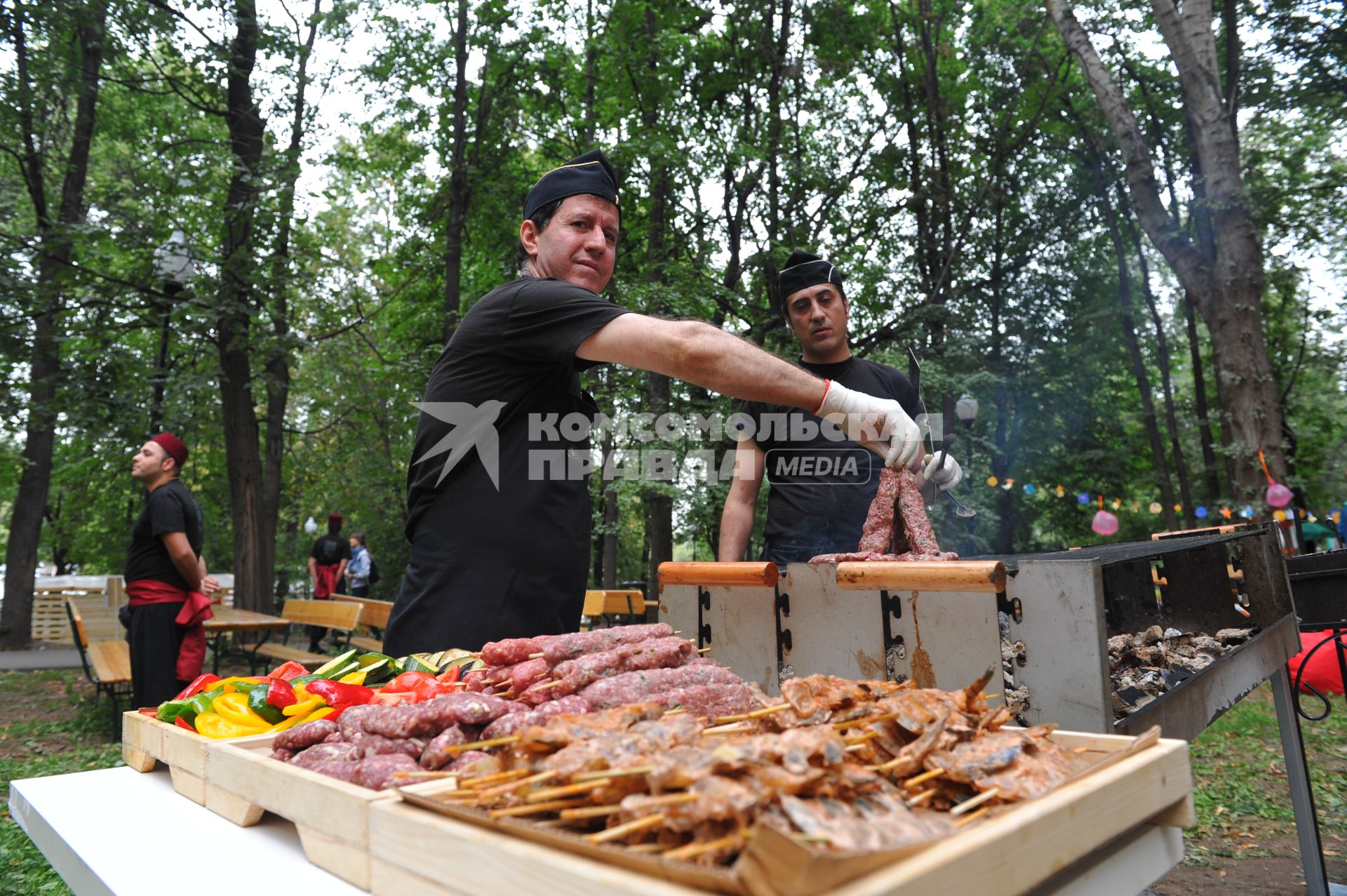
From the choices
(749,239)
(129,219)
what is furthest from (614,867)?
(749,239)

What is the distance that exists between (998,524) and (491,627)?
15343 mm

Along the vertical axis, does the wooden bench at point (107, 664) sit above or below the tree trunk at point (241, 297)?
below

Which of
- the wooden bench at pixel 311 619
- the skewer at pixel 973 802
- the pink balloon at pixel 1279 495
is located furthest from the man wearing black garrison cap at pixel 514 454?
the pink balloon at pixel 1279 495

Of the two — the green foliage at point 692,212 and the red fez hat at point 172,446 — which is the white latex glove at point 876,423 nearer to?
the red fez hat at point 172,446

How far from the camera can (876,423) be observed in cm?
250

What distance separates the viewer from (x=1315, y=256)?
716 inches

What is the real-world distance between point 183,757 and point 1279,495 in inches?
460

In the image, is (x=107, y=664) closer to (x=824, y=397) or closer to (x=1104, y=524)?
(x=824, y=397)

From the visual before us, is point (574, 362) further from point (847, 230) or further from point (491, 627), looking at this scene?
point (847, 230)

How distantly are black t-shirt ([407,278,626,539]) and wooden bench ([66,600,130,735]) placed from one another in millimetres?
6695

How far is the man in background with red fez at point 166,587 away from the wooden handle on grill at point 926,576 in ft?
18.9

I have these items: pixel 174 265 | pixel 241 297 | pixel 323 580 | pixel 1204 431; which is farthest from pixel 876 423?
pixel 1204 431

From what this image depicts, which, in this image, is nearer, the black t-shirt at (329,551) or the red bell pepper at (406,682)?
the red bell pepper at (406,682)

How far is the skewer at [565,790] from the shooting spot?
114cm
